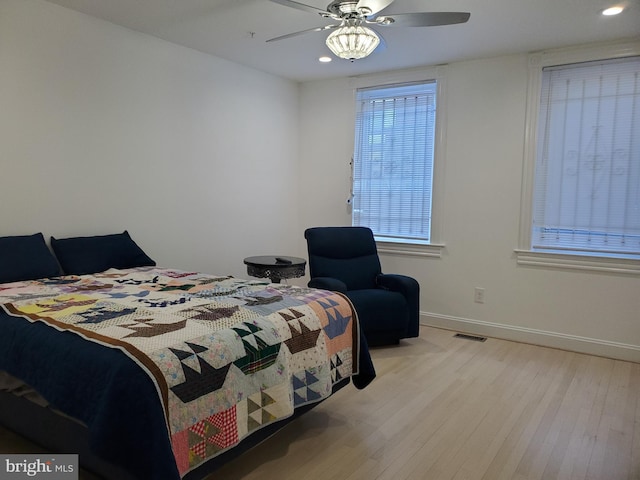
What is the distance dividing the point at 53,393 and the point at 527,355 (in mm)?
3405

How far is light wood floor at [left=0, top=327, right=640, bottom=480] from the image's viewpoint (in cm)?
221

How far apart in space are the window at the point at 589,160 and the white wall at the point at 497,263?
20 cm

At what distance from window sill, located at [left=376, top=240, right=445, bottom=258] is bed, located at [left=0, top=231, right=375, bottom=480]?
2.14 m

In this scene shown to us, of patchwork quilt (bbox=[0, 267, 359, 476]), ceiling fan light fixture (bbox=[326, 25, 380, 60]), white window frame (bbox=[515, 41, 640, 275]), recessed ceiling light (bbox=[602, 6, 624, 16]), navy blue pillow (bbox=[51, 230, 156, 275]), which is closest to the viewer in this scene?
patchwork quilt (bbox=[0, 267, 359, 476])

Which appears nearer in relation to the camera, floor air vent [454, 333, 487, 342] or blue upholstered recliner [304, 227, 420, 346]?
blue upholstered recliner [304, 227, 420, 346]

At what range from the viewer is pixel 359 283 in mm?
4293

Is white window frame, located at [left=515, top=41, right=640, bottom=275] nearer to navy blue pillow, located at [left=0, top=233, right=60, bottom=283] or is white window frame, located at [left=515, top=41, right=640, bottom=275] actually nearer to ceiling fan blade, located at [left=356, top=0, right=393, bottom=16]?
ceiling fan blade, located at [left=356, top=0, right=393, bottom=16]

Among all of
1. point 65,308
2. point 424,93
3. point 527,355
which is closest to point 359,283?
point 527,355

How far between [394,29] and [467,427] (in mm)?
2743

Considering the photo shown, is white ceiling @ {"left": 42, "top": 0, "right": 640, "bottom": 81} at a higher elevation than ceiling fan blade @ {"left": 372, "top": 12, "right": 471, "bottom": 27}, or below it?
higher

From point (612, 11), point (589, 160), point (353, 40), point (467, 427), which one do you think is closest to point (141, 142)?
point (353, 40)

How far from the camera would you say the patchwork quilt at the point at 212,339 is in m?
1.77

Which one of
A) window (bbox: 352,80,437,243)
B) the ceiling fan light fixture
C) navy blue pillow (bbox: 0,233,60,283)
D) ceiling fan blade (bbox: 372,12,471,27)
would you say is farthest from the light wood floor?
ceiling fan blade (bbox: 372,12,471,27)

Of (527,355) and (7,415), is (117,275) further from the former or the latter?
(527,355)
